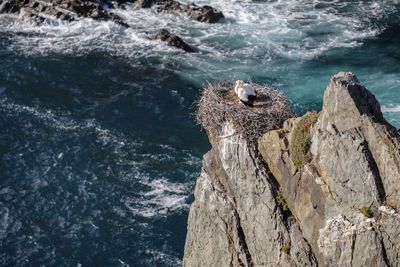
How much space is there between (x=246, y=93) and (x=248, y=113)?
813mm

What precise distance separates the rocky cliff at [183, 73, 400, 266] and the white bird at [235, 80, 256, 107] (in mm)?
1032

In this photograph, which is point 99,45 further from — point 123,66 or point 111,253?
point 111,253

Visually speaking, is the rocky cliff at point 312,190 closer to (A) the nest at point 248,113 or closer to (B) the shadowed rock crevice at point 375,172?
(B) the shadowed rock crevice at point 375,172

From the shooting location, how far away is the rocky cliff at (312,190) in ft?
45.9

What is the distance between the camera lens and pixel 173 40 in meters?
47.8

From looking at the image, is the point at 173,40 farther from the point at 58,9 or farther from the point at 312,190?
the point at 312,190

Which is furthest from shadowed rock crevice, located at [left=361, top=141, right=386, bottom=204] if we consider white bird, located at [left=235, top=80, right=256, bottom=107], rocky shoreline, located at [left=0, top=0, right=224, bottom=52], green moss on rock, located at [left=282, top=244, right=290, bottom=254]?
rocky shoreline, located at [left=0, top=0, right=224, bottom=52]

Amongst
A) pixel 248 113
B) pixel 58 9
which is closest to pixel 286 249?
pixel 248 113

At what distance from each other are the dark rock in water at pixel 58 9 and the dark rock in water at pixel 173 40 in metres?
4.51

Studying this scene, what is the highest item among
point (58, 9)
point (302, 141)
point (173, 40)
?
point (58, 9)

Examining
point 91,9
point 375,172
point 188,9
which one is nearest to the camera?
point 375,172

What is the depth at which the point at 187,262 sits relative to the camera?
74.3 ft

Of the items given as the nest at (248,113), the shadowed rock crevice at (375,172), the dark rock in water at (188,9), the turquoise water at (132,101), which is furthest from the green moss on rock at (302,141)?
the dark rock in water at (188,9)

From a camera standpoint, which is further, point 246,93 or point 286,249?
point 246,93
